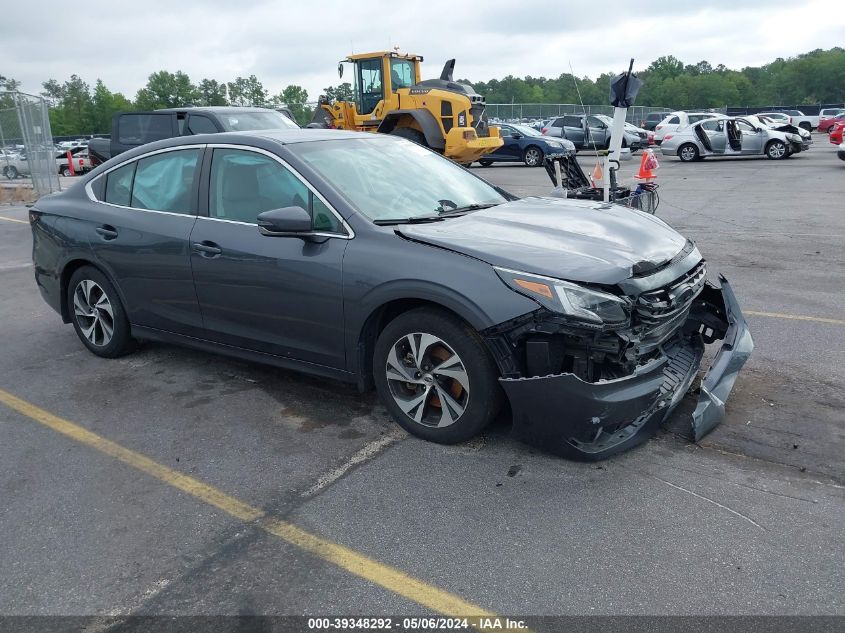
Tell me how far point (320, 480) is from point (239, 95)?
107519mm

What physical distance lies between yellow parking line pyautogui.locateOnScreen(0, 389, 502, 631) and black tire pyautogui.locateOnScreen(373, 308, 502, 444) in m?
0.98

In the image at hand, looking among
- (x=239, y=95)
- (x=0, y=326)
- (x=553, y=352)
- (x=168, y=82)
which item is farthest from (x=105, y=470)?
(x=168, y=82)

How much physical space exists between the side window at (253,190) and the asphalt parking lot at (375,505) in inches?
46.7

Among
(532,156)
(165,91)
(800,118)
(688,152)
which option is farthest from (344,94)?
(165,91)

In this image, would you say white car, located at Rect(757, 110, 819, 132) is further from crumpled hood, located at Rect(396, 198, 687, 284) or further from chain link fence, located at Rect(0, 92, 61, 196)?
crumpled hood, located at Rect(396, 198, 687, 284)

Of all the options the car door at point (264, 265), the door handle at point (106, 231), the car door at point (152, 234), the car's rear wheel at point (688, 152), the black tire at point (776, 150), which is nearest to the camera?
the car door at point (264, 265)

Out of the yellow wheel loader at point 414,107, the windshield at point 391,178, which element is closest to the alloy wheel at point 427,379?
the windshield at point 391,178

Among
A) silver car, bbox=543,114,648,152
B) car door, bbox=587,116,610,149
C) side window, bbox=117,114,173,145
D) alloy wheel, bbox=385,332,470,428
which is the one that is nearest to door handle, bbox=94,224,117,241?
alloy wheel, bbox=385,332,470,428

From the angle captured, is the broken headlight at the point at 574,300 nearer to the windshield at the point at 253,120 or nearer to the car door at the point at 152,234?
the car door at the point at 152,234

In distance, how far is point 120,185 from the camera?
5215 mm

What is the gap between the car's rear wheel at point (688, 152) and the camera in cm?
2523

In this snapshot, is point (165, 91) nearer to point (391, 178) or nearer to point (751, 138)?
point (751, 138)

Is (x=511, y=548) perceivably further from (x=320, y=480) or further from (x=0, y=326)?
(x=0, y=326)

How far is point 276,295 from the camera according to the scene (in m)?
4.21
